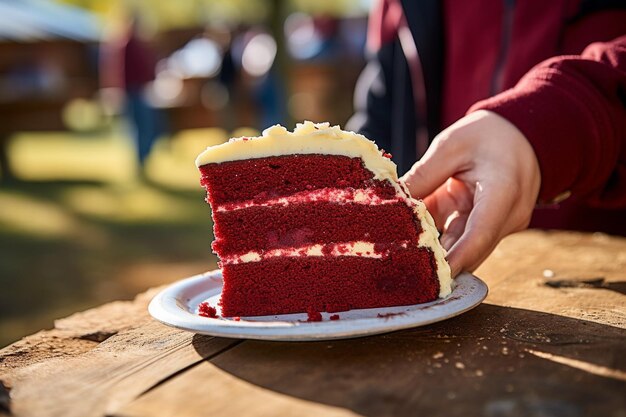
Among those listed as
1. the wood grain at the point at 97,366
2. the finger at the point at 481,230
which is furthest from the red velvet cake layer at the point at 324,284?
the wood grain at the point at 97,366

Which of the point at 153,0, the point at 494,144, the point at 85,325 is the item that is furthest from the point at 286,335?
the point at 153,0

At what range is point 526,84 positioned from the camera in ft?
7.89

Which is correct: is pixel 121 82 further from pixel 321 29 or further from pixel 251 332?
pixel 251 332

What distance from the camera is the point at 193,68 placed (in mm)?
18625

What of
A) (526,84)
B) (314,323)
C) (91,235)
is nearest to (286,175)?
(314,323)

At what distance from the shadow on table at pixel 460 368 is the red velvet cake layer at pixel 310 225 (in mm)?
331

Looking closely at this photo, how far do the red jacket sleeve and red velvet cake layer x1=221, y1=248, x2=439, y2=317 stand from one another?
1.86 ft

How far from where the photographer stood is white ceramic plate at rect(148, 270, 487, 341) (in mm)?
1681

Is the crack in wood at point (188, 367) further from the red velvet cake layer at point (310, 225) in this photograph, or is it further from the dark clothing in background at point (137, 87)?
the dark clothing in background at point (137, 87)

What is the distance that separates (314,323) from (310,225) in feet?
1.69

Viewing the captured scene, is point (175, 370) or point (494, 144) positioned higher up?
point (494, 144)

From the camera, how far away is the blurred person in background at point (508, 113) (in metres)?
2.29

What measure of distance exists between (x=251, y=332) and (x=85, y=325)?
81 cm

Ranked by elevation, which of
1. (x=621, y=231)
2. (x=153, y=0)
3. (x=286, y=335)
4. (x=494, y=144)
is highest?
(x=153, y=0)
